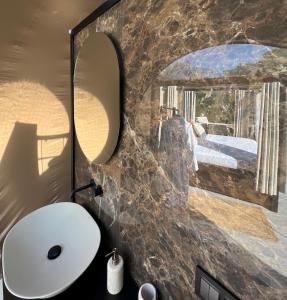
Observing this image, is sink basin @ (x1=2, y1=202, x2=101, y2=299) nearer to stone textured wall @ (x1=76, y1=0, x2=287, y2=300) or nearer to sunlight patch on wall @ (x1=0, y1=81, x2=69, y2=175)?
stone textured wall @ (x1=76, y1=0, x2=287, y2=300)

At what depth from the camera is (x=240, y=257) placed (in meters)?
0.53

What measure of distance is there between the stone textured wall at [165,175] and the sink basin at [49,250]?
0.16 meters

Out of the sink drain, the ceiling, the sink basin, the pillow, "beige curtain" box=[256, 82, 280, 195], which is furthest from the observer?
the ceiling

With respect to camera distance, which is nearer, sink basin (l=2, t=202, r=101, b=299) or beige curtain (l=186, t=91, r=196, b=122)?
beige curtain (l=186, t=91, r=196, b=122)

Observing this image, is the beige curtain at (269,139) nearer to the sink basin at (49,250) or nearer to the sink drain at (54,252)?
Result: the sink basin at (49,250)

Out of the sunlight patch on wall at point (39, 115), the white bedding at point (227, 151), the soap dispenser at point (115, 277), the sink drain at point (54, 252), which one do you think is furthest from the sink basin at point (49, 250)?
the white bedding at point (227, 151)

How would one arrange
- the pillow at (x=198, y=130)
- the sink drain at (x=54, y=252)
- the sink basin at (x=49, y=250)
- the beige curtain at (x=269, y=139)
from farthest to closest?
the sink drain at (x=54, y=252) → the sink basin at (x=49, y=250) → the pillow at (x=198, y=130) → the beige curtain at (x=269, y=139)

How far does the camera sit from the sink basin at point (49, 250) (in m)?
0.85

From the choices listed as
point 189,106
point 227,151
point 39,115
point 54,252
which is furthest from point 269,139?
point 39,115

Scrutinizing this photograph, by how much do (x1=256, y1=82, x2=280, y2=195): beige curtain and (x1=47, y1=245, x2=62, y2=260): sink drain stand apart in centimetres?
102

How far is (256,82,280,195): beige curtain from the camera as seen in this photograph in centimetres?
44

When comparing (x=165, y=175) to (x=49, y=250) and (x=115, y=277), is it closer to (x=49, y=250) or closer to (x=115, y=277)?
(x=115, y=277)

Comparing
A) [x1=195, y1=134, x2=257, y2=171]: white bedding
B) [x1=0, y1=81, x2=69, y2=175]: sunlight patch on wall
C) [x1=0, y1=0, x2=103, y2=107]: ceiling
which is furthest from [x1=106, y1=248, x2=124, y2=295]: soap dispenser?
[x1=0, y1=0, x2=103, y2=107]: ceiling

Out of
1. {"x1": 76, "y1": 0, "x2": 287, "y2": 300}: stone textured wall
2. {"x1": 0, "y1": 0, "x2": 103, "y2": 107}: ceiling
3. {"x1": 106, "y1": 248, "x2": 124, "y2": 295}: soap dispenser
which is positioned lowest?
{"x1": 106, "y1": 248, "x2": 124, "y2": 295}: soap dispenser
